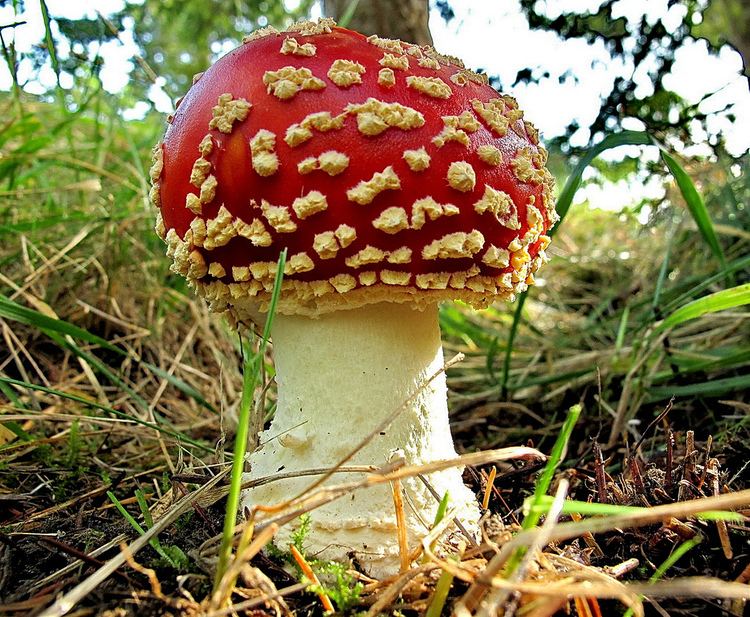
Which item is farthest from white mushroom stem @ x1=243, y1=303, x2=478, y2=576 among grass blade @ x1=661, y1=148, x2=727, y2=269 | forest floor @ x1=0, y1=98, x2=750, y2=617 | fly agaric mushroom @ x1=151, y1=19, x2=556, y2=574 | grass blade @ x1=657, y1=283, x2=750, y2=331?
grass blade @ x1=661, y1=148, x2=727, y2=269

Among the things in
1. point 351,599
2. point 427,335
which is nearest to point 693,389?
point 427,335

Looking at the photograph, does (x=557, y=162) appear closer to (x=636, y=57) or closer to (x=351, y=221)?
(x=636, y=57)

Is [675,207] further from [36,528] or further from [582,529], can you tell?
[36,528]

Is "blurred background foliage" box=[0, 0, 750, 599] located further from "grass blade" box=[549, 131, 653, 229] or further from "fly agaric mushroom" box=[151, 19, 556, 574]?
"fly agaric mushroom" box=[151, 19, 556, 574]

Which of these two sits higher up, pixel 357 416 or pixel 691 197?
pixel 691 197

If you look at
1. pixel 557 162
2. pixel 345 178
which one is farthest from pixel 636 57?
pixel 345 178

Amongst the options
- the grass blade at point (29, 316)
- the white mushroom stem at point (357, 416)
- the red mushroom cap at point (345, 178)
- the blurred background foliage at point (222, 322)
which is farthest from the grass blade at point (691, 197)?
the grass blade at point (29, 316)

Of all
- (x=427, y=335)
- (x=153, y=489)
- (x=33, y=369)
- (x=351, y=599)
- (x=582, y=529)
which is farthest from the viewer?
(x=33, y=369)
